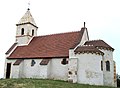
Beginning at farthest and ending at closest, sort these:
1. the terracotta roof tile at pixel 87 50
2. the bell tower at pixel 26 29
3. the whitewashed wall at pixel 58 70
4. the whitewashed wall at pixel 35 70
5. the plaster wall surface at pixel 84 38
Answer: the bell tower at pixel 26 29, the plaster wall surface at pixel 84 38, the whitewashed wall at pixel 35 70, the whitewashed wall at pixel 58 70, the terracotta roof tile at pixel 87 50

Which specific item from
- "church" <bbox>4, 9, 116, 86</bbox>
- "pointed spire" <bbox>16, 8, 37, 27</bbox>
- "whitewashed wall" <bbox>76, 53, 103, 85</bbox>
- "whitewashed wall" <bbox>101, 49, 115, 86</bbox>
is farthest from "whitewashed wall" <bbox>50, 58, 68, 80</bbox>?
"pointed spire" <bbox>16, 8, 37, 27</bbox>

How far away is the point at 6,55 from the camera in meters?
36.6

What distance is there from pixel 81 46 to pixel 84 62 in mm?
2601

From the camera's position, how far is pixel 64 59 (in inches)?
1185

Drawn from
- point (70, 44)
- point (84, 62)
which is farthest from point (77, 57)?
point (70, 44)

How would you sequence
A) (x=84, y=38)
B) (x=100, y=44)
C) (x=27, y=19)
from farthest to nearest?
1. (x=27, y=19)
2. (x=84, y=38)
3. (x=100, y=44)

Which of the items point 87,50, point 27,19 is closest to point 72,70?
point 87,50

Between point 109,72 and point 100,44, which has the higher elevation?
point 100,44

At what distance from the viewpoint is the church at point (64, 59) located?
92.0 feet

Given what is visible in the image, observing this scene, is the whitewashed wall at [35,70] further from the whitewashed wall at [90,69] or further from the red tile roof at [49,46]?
the whitewashed wall at [90,69]

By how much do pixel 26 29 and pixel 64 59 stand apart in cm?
1210

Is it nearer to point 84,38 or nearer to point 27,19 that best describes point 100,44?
point 84,38

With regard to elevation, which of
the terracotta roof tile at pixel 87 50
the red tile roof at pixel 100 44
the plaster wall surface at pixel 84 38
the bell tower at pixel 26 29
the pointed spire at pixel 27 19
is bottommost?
the terracotta roof tile at pixel 87 50

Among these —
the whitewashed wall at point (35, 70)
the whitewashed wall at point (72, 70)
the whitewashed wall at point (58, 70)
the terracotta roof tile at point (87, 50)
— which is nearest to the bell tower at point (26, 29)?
the whitewashed wall at point (35, 70)
